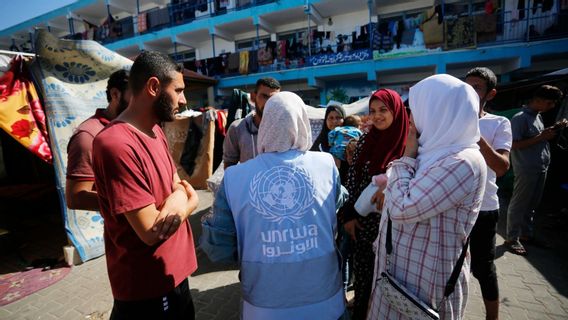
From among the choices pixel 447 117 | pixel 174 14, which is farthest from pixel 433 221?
pixel 174 14

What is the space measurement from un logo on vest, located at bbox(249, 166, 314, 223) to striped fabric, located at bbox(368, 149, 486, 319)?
0.43m

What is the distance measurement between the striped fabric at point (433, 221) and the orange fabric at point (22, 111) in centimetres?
430

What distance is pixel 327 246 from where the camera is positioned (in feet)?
4.60

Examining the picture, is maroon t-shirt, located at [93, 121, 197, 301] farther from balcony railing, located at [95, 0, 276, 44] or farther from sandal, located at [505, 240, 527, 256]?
balcony railing, located at [95, 0, 276, 44]

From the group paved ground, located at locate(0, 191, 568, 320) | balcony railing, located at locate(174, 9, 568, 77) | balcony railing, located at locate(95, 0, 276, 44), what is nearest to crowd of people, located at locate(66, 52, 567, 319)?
paved ground, located at locate(0, 191, 568, 320)

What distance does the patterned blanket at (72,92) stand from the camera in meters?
3.57

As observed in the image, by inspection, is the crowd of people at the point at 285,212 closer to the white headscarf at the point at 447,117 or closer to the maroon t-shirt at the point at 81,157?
the white headscarf at the point at 447,117

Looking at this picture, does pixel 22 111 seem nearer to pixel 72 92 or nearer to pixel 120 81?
pixel 72 92

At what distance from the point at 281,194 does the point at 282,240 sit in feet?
0.72

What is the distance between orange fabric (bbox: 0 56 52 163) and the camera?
11.0ft

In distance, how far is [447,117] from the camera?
127cm

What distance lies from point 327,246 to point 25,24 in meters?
31.1

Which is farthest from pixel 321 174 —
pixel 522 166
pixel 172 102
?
pixel 522 166

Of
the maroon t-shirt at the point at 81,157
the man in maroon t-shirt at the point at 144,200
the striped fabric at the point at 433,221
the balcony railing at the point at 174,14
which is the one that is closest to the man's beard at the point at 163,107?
the man in maroon t-shirt at the point at 144,200
